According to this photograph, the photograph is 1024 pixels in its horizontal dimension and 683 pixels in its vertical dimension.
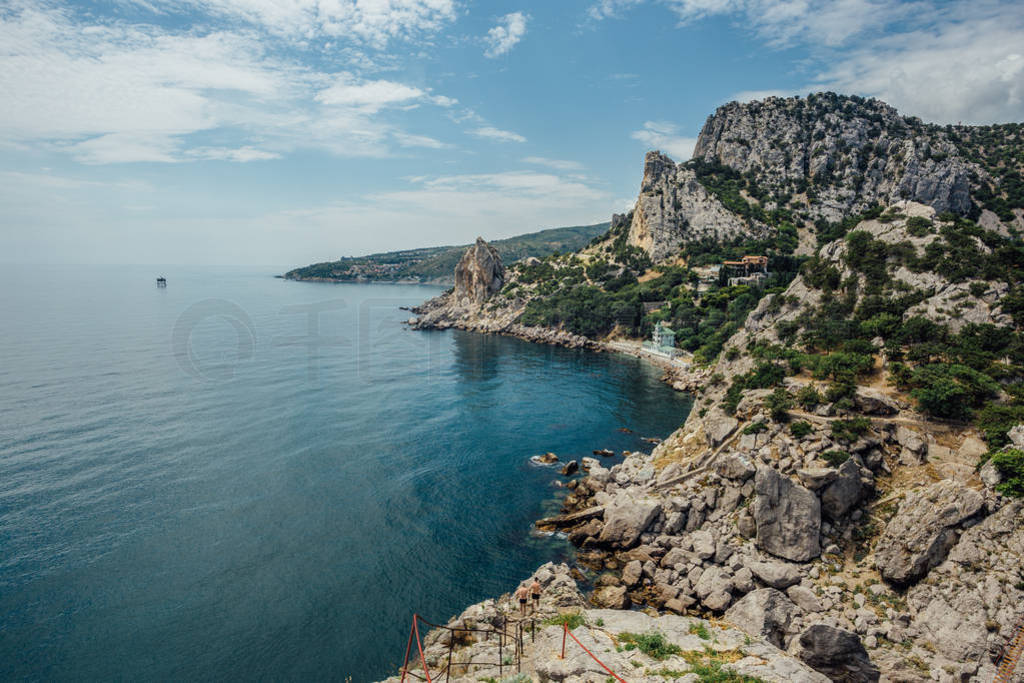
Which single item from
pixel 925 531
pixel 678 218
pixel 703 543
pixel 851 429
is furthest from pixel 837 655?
pixel 678 218

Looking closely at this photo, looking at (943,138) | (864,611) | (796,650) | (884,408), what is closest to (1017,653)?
(864,611)

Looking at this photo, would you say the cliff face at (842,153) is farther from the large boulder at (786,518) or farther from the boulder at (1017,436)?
the large boulder at (786,518)

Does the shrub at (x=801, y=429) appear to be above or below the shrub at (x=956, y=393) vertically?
below

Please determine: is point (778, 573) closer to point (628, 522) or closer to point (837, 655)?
point (837, 655)

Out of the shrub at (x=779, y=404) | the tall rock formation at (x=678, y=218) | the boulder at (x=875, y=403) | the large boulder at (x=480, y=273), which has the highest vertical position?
the tall rock formation at (x=678, y=218)

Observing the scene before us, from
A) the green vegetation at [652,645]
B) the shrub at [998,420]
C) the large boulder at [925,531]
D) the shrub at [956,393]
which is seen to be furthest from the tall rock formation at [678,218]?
the green vegetation at [652,645]

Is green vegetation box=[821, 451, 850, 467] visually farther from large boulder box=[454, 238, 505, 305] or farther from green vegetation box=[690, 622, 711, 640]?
large boulder box=[454, 238, 505, 305]
